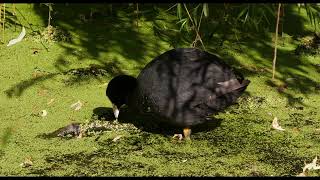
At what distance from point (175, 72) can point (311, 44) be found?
237 cm

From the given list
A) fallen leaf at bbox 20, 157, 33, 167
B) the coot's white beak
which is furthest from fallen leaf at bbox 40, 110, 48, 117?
fallen leaf at bbox 20, 157, 33, 167

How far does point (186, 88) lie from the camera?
3.18m

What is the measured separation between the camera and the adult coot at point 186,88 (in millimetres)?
3184

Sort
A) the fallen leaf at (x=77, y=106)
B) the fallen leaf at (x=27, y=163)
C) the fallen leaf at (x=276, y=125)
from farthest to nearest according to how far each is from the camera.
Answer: the fallen leaf at (x=77, y=106), the fallen leaf at (x=276, y=125), the fallen leaf at (x=27, y=163)

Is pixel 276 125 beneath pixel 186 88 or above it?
beneath

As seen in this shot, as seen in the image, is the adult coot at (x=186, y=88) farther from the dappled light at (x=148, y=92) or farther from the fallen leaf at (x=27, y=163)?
the fallen leaf at (x=27, y=163)

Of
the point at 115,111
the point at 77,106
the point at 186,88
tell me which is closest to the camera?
the point at 186,88

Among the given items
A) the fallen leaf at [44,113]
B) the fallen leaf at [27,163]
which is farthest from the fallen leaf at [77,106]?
the fallen leaf at [27,163]

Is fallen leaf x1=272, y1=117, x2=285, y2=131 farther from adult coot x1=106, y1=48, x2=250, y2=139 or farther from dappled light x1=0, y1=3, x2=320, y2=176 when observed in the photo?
adult coot x1=106, y1=48, x2=250, y2=139

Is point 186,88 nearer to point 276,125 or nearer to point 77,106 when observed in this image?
point 276,125

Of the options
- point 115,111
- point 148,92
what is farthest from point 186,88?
point 115,111

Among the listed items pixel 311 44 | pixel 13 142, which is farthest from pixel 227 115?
pixel 311 44

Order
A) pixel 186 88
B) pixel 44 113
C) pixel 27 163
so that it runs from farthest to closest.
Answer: pixel 44 113 < pixel 186 88 < pixel 27 163

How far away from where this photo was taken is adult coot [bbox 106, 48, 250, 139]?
3184 millimetres
